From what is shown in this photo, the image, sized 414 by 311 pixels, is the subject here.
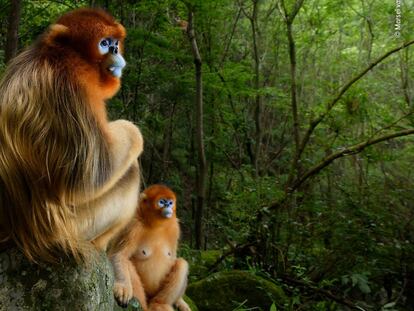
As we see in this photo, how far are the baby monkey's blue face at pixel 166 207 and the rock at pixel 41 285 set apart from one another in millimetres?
1869

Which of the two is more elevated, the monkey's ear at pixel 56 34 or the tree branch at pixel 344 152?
the monkey's ear at pixel 56 34

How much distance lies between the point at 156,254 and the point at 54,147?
2194 millimetres

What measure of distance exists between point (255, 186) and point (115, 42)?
5679 mm

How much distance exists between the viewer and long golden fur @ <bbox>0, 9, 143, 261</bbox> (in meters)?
2.72

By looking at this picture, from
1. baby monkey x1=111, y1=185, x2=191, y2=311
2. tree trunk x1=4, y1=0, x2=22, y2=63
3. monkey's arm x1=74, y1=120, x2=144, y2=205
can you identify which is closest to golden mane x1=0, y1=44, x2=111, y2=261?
monkey's arm x1=74, y1=120, x2=144, y2=205

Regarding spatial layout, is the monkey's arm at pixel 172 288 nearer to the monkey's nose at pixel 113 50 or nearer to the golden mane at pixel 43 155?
the golden mane at pixel 43 155

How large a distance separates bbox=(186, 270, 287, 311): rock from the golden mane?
13.9 ft

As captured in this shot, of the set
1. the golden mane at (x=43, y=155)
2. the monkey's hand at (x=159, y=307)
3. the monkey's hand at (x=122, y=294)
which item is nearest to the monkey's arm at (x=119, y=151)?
the golden mane at (x=43, y=155)

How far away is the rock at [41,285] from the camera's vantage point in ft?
9.00

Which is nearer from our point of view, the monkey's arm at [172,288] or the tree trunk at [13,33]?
the monkey's arm at [172,288]

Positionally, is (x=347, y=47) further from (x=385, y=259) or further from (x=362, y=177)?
(x=385, y=259)

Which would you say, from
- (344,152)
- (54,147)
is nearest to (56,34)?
(54,147)

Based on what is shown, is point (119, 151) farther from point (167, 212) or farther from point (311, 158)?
point (311, 158)

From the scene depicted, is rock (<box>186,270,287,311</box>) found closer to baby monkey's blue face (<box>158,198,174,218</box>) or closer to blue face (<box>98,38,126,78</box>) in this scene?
baby monkey's blue face (<box>158,198,174,218</box>)
